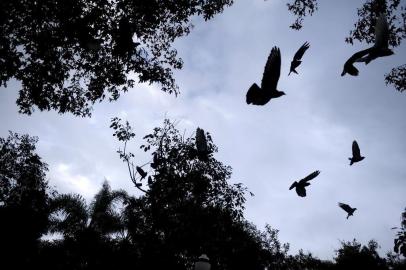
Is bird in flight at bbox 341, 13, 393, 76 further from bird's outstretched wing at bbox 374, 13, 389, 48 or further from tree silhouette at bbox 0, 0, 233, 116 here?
tree silhouette at bbox 0, 0, 233, 116

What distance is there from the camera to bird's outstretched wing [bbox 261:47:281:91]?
14.1 ft

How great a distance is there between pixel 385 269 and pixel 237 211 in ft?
58.1

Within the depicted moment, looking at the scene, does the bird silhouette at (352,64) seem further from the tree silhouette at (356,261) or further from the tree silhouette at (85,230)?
the tree silhouette at (356,261)

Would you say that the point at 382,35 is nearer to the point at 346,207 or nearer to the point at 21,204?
the point at 346,207

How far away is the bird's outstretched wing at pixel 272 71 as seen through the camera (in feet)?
14.1

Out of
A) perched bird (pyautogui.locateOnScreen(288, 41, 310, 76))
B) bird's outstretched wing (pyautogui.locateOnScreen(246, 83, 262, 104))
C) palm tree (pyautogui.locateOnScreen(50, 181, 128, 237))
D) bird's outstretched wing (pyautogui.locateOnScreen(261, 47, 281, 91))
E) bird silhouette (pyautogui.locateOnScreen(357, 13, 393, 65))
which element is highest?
palm tree (pyautogui.locateOnScreen(50, 181, 128, 237))

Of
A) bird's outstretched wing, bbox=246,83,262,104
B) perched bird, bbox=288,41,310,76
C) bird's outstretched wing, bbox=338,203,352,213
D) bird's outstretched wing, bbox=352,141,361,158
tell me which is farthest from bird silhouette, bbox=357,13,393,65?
bird's outstretched wing, bbox=338,203,352,213

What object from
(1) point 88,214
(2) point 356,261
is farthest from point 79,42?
(2) point 356,261

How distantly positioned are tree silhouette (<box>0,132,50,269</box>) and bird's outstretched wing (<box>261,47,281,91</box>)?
16734 mm

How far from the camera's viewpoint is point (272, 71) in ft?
14.5

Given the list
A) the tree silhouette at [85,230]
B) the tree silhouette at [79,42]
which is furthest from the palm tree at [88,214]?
the tree silhouette at [79,42]

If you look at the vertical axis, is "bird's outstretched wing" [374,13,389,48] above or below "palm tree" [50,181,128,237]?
below

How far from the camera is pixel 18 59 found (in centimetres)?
1074

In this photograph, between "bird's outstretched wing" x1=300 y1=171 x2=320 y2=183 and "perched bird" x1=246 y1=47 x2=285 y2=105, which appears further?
"bird's outstretched wing" x1=300 y1=171 x2=320 y2=183
